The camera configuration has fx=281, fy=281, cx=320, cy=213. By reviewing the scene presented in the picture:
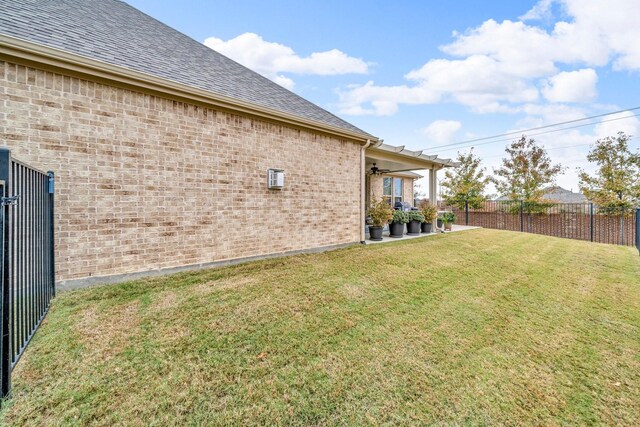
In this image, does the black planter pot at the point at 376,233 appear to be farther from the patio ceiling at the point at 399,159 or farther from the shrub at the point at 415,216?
the patio ceiling at the point at 399,159

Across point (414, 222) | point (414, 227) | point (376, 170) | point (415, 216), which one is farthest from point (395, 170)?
point (414, 227)

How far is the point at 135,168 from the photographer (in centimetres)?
471

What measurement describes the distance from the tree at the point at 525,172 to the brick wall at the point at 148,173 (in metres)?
18.0

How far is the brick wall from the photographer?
13.2ft

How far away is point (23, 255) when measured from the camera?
9.27 ft

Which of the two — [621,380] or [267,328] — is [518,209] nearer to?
[621,380]

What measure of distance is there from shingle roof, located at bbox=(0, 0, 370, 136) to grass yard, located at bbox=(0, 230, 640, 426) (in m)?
3.76

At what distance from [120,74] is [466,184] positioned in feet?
67.3

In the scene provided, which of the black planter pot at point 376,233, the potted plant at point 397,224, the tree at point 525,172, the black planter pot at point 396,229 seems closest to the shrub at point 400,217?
the potted plant at point 397,224

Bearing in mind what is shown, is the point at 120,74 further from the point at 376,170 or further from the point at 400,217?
the point at 376,170

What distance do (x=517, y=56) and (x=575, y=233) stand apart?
931 cm

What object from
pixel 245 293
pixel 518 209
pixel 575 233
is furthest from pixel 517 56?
pixel 245 293

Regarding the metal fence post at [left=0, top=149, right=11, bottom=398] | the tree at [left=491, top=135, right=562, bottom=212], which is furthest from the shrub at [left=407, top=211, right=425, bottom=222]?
the tree at [left=491, top=135, right=562, bottom=212]

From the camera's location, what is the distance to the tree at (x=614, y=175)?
14.7 metres
